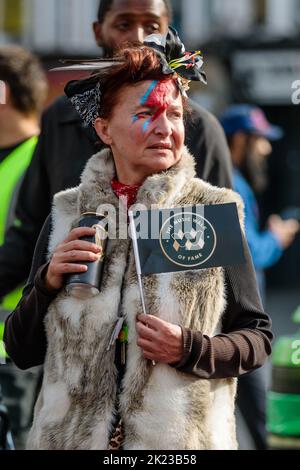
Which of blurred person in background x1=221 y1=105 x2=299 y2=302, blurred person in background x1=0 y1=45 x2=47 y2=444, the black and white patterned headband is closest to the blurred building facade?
blurred person in background x1=221 y1=105 x2=299 y2=302

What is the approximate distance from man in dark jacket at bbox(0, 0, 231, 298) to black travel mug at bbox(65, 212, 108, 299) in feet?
1.99

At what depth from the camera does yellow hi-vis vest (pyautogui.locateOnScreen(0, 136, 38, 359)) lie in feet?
13.0

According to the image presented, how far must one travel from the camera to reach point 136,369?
264cm

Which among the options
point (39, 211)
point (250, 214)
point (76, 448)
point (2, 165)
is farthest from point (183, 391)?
point (250, 214)

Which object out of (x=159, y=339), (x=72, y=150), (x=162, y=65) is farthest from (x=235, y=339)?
(x=72, y=150)

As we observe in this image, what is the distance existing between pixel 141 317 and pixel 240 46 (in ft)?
50.5

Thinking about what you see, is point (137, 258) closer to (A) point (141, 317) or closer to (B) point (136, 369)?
(A) point (141, 317)

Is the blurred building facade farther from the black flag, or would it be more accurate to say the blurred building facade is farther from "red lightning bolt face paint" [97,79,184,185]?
the black flag

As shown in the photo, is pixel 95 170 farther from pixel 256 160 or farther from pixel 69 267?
pixel 256 160

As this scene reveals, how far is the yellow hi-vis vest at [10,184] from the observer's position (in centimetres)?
396

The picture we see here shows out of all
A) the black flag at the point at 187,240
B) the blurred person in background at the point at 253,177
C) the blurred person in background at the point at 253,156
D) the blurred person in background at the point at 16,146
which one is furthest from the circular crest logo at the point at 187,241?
the blurred person in background at the point at 253,156

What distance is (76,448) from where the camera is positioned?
2691mm

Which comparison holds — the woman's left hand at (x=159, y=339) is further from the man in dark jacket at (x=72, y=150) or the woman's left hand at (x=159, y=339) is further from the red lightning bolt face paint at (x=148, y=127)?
the man in dark jacket at (x=72, y=150)

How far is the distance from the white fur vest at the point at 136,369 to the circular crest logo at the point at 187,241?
47 mm
